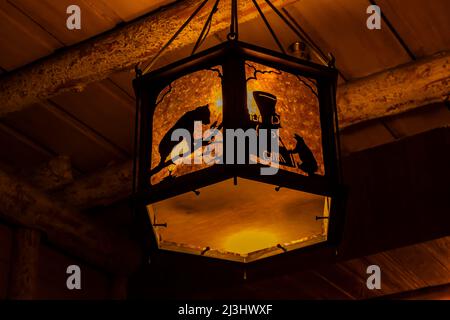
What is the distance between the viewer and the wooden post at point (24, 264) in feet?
15.9

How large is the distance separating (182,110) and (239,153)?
0.34m

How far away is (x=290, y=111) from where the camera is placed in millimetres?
2592

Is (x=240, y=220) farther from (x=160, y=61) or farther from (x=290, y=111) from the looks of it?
(x=160, y=61)

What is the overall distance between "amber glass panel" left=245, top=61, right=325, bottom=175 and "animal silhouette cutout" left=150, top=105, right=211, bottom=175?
0.15 metres

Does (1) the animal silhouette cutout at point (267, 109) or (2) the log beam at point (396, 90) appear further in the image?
(2) the log beam at point (396, 90)

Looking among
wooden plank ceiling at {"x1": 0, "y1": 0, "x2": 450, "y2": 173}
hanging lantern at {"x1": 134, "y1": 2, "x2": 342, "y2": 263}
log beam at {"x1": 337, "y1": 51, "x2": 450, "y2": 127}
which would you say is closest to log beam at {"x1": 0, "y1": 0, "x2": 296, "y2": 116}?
wooden plank ceiling at {"x1": 0, "y1": 0, "x2": 450, "y2": 173}

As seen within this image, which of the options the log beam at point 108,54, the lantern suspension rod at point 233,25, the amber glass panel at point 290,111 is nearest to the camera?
the amber glass panel at point 290,111

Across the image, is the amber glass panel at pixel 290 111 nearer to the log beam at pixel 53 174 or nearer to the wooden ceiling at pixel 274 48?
the wooden ceiling at pixel 274 48

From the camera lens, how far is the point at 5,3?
4.00 meters

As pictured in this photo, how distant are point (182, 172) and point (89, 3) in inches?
70.8

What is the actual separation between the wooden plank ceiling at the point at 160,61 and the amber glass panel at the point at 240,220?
156 centimetres

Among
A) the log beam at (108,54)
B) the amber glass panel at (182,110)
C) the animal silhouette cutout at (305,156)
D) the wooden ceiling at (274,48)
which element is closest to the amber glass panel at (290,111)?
the animal silhouette cutout at (305,156)

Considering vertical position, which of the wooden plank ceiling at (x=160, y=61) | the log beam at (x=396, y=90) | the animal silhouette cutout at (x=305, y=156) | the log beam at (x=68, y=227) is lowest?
the animal silhouette cutout at (x=305, y=156)

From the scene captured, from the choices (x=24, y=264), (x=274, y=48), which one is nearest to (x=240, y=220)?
(x=274, y=48)
